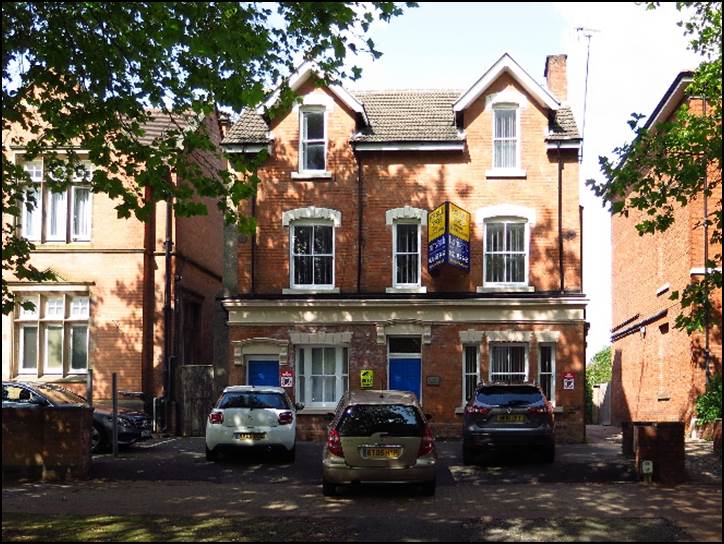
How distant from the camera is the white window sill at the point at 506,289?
2527 centimetres

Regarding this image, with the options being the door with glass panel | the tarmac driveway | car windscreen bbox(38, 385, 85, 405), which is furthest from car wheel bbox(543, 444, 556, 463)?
car windscreen bbox(38, 385, 85, 405)

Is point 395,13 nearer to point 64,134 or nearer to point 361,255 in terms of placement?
point 64,134

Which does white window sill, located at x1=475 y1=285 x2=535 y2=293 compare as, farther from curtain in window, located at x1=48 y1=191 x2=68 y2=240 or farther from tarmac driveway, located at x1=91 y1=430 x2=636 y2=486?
curtain in window, located at x1=48 y1=191 x2=68 y2=240

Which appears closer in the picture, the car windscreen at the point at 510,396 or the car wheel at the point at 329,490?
the car wheel at the point at 329,490

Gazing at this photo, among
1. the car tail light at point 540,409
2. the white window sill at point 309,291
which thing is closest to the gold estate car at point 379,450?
the car tail light at point 540,409

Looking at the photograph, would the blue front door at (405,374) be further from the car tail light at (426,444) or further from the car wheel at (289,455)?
the car tail light at (426,444)

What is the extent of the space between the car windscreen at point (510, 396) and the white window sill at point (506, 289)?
746 cm

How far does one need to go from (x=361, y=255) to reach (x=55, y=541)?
16.3m

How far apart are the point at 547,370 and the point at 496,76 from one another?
835 centimetres

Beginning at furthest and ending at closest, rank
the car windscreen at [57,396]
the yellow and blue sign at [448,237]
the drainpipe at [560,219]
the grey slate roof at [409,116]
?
the grey slate roof at [409,116] < the drainpipe at [560,219] < the yellow and blue sign at [448,237] < the car windscreen at [57,396]

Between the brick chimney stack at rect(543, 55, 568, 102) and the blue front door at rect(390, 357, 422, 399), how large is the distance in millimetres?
9590

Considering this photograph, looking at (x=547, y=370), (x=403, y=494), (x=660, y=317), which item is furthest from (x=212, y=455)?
(x=660, y=317)

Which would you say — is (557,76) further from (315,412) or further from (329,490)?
(329,490)

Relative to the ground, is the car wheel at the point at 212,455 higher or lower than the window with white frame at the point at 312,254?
lower
